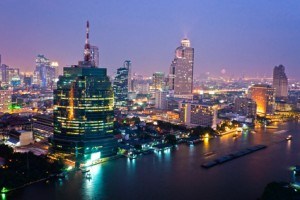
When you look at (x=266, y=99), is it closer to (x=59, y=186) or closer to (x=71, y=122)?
(x=71, y=122)

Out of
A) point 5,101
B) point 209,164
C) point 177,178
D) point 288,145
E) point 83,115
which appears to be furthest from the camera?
point 5,101

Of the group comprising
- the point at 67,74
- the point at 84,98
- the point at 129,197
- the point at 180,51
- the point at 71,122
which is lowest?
the point at 129,197

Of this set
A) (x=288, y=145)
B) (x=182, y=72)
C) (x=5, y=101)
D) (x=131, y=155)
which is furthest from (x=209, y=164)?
(x=182, y=72)

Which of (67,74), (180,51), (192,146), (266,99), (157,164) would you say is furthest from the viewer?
(180,51)

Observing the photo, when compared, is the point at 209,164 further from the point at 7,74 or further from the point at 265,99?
the point at 7,74

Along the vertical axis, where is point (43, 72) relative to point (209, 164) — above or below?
above

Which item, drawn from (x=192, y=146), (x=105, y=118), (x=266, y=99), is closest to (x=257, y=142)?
(x=192, y=146)

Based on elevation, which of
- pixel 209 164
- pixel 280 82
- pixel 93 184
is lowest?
pixel 93 184
